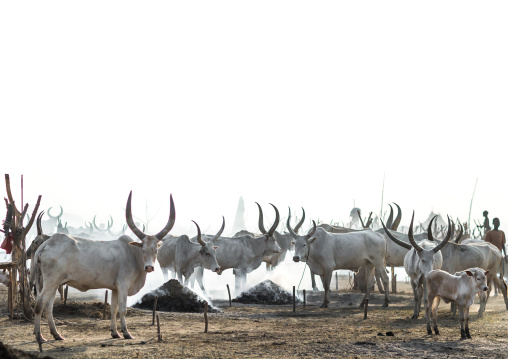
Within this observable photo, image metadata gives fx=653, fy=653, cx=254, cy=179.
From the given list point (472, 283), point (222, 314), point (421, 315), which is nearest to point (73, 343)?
point (222, 314)

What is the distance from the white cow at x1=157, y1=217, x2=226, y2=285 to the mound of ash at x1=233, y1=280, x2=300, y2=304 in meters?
1.07

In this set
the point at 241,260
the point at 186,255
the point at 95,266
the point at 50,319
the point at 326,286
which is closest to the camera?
the point at 50,319

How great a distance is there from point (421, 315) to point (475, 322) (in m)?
1.30

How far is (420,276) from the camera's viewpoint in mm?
12383

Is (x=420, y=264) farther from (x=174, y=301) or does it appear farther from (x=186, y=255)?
(x=186, y=255)

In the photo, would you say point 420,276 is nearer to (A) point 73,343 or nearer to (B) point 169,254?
(A) point 73,343

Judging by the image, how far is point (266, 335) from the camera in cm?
1022

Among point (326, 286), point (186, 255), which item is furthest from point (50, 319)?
point (186, 255)

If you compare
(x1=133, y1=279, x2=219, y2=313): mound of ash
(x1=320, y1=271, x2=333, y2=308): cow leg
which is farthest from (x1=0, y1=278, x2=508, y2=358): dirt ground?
(x1=320, y1=271, x2=333, y2=308): cow leg

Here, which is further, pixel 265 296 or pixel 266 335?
pixel 265 296

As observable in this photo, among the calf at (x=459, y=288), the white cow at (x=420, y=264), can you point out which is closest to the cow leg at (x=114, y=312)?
the calf at (x=459, y=288)

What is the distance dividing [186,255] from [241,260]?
257cm

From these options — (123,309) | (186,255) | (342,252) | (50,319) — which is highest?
(342,252)

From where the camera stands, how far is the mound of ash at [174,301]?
46.8 ft
